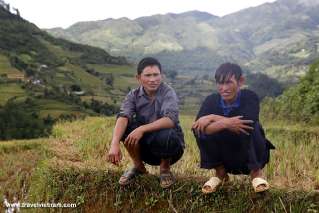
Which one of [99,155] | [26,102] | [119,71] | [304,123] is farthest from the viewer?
[119,71]

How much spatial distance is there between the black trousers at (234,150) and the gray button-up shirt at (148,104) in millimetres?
594

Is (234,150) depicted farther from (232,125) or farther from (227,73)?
(227,73)

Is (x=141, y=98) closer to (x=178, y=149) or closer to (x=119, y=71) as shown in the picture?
(x=178, y=149)

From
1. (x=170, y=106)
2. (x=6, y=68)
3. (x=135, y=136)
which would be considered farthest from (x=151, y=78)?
(x=6, y=68)

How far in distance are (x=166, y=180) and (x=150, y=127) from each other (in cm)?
60

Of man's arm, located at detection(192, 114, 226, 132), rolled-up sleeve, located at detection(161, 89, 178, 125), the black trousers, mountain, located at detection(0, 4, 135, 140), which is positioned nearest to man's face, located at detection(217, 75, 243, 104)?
man's arm, located at detection(192, 114, 226, 132)

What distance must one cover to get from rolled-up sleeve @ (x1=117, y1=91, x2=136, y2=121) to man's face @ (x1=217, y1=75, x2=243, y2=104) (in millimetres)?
1103

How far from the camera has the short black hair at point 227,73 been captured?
15.4 ft

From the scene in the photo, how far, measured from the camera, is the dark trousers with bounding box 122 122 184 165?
16.2ft

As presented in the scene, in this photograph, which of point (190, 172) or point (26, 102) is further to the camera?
point (26, 102)

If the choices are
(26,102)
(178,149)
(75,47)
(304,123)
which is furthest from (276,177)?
(75,47)

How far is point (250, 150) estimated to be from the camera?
4555mm

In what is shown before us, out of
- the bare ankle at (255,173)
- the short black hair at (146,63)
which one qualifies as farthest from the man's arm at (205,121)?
the short black hair at (146,63)

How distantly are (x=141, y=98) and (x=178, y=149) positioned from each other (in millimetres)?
775
